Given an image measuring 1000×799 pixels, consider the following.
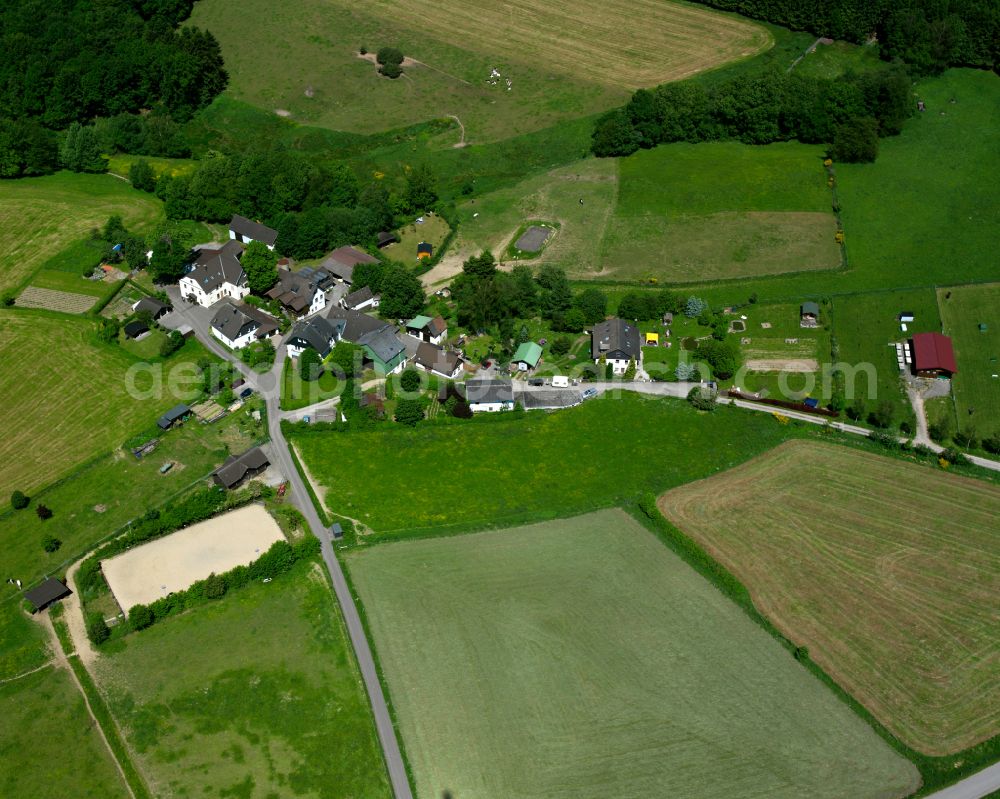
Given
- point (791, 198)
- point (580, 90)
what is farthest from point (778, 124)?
point (580, 90)

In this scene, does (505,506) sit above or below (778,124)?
below

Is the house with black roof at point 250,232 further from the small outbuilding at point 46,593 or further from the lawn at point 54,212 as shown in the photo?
the small outbuilding at point 46,593

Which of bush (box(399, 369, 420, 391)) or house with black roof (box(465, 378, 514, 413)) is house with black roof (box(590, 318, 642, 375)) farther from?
bush (box(399, 369, 420, 391))

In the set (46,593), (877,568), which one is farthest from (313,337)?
(877,568)

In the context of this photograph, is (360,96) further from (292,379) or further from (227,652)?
(227,652)

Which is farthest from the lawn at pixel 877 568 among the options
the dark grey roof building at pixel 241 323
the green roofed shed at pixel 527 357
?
the dark grey roof building at pixel 241 323

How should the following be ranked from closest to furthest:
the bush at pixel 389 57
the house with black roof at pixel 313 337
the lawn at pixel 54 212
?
the house with black roof at pixel 313 337, the lawn at pixel 54 212, the bush at pixel 389 57
